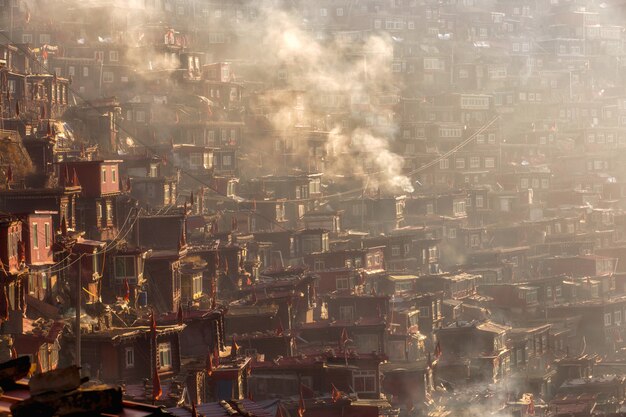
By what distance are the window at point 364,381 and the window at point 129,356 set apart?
12118 millimetres

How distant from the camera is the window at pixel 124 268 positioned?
52531 millimetres

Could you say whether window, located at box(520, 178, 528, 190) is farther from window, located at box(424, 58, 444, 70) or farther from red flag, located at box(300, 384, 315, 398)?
red flag, located at box(300, 384, 315, 398)

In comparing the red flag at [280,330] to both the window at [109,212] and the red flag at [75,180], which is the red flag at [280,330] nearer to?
the window at [109,212]

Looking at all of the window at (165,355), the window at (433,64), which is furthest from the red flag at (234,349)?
the window at (433,64)

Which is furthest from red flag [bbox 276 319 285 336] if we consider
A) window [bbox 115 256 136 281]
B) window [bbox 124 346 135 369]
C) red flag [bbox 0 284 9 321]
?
red flag [bbox 0 284 9 321]

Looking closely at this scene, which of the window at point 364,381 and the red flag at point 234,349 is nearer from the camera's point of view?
the red flag at point 234,349

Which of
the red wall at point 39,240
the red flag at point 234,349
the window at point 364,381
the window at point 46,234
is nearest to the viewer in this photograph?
the red wall at point 39,240

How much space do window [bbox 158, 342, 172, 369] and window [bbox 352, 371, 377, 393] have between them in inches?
404

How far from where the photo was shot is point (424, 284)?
78.3m

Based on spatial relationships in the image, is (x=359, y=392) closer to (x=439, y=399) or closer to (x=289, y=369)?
(x=289, y=369)

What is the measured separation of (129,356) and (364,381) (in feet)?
42.9

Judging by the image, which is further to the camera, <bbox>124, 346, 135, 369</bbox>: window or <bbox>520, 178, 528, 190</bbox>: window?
<bbox>520, 178, 528, 190</bbox>: window

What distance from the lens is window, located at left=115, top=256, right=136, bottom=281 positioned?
52.5 meters

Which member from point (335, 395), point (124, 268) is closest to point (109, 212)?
point (124, 268)
